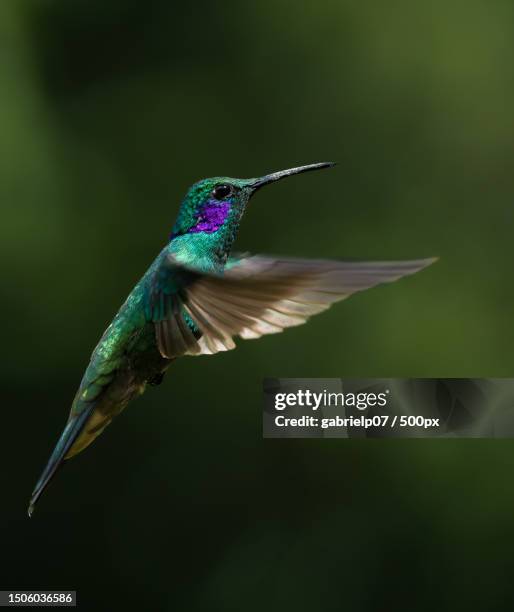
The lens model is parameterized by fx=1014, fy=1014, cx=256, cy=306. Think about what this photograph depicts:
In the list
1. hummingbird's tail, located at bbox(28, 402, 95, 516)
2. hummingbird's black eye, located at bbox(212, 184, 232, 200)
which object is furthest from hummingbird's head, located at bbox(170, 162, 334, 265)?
hummingbird's tail, located at bbox(28, 402, 95, 516)

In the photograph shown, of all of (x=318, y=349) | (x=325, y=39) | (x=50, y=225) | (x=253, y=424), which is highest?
(x=325, y=39)

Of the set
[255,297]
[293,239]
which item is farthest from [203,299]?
[293,239]

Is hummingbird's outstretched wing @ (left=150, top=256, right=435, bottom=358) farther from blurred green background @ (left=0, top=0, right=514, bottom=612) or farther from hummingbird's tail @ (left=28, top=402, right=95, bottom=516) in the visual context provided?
blurred green background @ (left=0, top=0, right=514, bottom=612)

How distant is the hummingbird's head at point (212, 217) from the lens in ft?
3.95

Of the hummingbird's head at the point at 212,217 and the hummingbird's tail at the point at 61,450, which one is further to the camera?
the hummingbird's head at the point at 212,217

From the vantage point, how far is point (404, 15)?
358cm

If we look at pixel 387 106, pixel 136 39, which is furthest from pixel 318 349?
pixel 136 39

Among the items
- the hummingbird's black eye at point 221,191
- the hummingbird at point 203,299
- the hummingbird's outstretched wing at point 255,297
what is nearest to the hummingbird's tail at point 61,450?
the hummingbird at point 203,299

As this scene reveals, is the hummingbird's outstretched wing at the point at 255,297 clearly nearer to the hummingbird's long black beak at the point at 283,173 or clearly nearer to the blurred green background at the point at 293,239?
the hummingbird's long black beak at the point at 283,173

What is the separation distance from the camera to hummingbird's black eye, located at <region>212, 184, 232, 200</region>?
128 cm

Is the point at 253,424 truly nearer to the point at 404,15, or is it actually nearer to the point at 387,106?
the point at 387,106

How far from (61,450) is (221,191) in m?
0.38

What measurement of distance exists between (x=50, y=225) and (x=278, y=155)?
0.78 meters

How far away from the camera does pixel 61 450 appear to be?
119 centimetres
